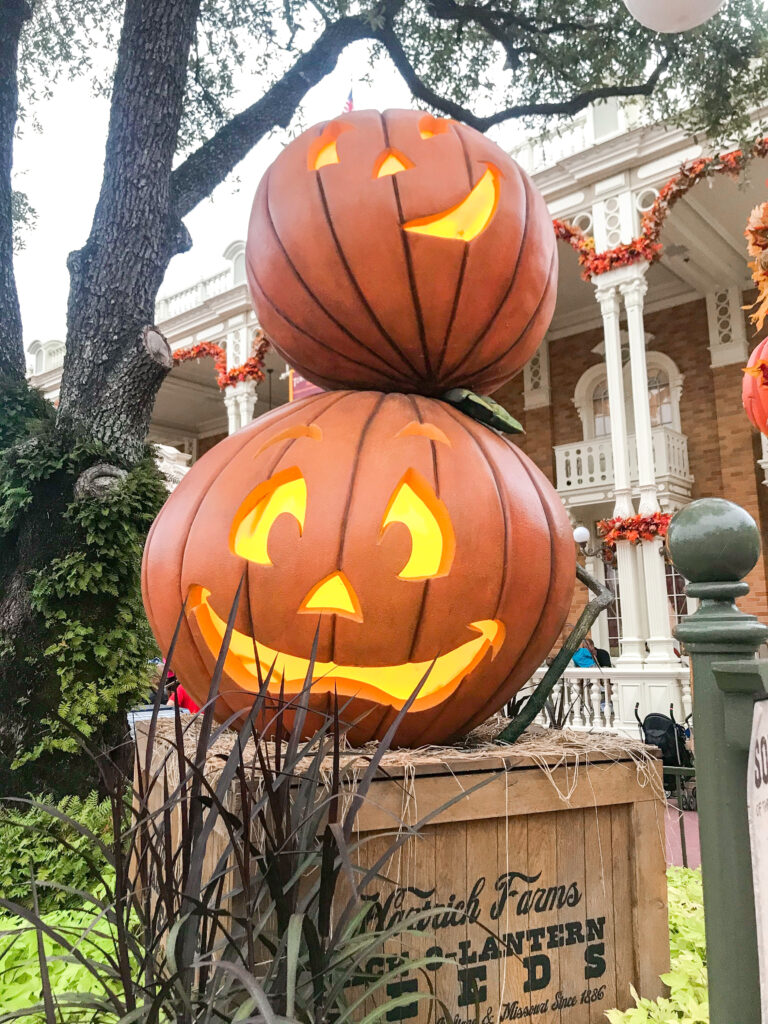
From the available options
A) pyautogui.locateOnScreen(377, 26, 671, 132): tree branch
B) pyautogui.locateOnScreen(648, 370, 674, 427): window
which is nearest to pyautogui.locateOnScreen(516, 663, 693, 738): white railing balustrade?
pyautogui.locateOnScreen(648, 370, 674, 427): window

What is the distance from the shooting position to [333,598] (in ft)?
5.58

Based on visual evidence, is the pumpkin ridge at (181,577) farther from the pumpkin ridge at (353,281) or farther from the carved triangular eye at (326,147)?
the carved triangular eye at (326,147)

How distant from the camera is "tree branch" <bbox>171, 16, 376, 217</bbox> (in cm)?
423

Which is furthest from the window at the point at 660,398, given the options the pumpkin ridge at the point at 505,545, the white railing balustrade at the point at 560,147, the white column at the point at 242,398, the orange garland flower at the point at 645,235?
the pumpkin ridge at the point at 505,545

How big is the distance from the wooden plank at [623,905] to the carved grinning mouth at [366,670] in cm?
46

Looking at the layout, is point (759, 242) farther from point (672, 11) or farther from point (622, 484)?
point (622, 484)

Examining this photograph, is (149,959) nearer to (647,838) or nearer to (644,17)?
(647,838)

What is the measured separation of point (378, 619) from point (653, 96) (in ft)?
19.7

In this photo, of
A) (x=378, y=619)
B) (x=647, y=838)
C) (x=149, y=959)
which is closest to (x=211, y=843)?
(x=149, y=959)

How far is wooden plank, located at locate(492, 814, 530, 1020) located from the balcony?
34.1ft

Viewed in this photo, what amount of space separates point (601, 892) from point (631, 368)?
364 inches

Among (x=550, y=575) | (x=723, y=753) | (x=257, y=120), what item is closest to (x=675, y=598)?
(x=257, y=120)

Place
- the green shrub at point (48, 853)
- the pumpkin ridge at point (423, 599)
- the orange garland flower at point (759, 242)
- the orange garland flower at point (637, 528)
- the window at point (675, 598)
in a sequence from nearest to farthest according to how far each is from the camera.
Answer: the pumpkin ridge at point (423, 599), the orange garland flower at point (759, 242), the green shrub at point (48, 853), the orange garland flower at point (637, 528), the window at point (675, 598)

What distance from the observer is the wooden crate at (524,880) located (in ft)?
4.75
